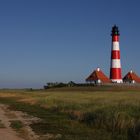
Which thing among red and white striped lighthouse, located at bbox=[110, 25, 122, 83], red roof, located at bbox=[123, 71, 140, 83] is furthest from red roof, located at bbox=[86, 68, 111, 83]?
red and white striped lighthouse, located at bbox=[110, 25, 122, 83]

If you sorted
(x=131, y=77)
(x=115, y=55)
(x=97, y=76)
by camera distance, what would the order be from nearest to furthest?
1. (x=115, y=55)
2. (x=97, y=76)
3. (x=131, y=77)

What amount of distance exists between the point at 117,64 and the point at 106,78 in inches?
728

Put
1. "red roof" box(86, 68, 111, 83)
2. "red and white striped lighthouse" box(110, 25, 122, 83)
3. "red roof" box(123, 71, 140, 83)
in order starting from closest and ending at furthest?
"red and white striped lighthouse" box(110, 25, 122, 83) < "red roof" box(86, 68, 111, 83) < "red roof" box(123, 71, 140, 83)

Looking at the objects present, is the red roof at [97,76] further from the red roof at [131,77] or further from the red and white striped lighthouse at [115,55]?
the red and white striped lighthouse at [115,55]

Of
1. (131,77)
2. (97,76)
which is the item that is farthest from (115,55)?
(131,77)

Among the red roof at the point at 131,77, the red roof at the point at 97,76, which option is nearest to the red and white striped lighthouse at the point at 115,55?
the red roof at the point at 97,76

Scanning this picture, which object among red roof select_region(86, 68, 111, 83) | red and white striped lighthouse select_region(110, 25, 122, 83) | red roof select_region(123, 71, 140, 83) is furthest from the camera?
red roof select_region(123, 71, 140, 83)

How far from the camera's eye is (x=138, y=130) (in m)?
20.3

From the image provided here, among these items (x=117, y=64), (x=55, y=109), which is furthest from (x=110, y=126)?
(x=117, y=64)

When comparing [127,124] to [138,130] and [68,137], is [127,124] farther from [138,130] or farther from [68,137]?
[68,137]

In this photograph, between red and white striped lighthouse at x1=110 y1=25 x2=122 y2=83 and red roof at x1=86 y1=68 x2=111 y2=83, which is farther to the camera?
red roof at x1=86 y1=68 x2=111 y2=83

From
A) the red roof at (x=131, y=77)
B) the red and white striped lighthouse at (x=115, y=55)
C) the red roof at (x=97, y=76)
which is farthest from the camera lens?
the red roof at (x=131, y=77)

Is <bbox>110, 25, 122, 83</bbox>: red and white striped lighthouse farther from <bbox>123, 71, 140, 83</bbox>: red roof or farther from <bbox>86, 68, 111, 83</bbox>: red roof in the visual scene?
<bbox>123, 71, 140, 83</bbox>: red roof

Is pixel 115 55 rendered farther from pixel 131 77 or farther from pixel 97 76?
pixel 131 77
